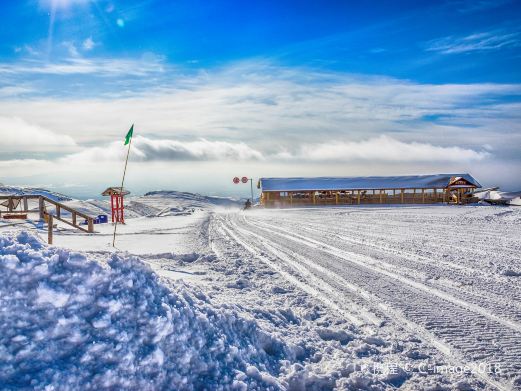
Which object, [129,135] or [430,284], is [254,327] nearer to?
[430,284]

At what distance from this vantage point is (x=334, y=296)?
7.57 meters

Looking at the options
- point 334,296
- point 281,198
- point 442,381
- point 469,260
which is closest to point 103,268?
point 442,381

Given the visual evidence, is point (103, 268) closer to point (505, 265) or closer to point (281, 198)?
point (505, 265)

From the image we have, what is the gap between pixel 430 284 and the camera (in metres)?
8.39

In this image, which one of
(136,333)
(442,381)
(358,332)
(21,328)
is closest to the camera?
(21,328)

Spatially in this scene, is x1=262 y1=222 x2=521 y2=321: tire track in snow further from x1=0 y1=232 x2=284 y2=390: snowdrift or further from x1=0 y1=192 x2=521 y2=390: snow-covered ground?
x1=0 y1=232 x2=284 y2=390: snowdrift

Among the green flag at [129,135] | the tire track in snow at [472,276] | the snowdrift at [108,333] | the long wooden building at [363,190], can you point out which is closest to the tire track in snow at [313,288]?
the snowdrift at [108,333]

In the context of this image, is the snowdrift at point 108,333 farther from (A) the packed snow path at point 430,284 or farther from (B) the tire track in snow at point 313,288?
(A) the packed snow path at point 430,284

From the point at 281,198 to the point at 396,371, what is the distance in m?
48.0

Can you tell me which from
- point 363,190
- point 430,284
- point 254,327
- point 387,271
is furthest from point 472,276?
point 363,190

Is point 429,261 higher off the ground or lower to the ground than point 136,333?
lower

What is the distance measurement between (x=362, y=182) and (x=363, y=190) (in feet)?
5.01

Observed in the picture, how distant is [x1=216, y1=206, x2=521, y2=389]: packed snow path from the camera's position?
17.2 feet

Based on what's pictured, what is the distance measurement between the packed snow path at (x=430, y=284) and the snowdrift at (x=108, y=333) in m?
2.39
